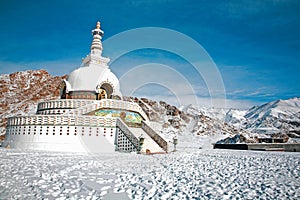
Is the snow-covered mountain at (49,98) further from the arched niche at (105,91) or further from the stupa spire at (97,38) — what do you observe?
the arched niche at (105,91)

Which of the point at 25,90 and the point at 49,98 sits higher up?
the point at 25,90

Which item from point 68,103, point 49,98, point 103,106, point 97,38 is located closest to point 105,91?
point 68,103

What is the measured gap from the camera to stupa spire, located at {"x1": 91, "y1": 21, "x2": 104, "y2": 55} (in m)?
30.8

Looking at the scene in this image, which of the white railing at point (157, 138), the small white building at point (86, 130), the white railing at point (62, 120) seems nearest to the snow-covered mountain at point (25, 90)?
the small white building at point (86, 130)

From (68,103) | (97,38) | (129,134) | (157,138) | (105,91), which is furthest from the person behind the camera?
(97,38)

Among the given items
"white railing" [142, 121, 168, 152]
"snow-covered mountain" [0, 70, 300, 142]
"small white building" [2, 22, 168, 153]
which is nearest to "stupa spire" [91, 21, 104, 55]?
"small white building" [2, 22, 168, 153]

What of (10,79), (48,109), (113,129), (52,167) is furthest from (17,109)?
(52,167)

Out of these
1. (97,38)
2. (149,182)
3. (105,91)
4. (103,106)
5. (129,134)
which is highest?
(97,38)

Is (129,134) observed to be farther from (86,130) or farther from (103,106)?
(103,106)

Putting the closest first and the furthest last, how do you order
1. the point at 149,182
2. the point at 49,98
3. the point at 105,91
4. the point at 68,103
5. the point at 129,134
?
1. the point at 149,182
2. the point at 129,134
3. the point at 68,103
4. the point at 105,91
5. the point at 49,98

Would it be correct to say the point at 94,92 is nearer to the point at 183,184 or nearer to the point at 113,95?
the point at 113,95

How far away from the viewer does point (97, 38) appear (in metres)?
31.4

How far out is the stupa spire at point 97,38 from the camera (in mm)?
30759

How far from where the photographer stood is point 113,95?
27.0m
